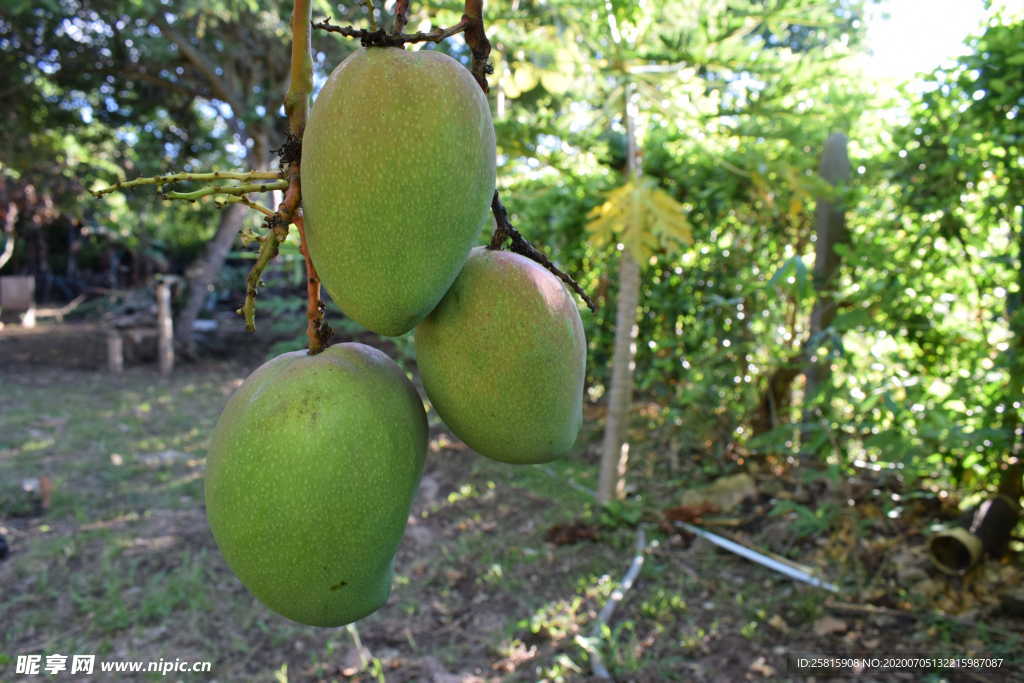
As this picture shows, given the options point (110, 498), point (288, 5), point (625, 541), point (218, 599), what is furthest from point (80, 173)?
point (625, 541)

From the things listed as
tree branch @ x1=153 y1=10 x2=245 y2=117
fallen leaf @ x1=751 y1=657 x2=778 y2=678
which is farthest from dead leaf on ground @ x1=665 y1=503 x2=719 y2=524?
tree branch @ x1=153 y1=10 x2=245 y2=117

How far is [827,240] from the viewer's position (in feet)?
10.9

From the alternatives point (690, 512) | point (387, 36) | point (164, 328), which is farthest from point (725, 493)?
point (164, 328)

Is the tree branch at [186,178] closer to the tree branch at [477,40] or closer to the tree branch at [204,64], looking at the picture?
the tree branch at [477,40]

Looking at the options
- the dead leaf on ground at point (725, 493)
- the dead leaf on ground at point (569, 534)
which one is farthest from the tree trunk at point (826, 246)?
the dead leaf on ground at point (569, 534)

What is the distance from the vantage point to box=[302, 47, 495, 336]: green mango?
0.65m

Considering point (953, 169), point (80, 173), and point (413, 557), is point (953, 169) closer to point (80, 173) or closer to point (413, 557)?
point (413, 557)

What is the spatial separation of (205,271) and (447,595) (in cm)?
602

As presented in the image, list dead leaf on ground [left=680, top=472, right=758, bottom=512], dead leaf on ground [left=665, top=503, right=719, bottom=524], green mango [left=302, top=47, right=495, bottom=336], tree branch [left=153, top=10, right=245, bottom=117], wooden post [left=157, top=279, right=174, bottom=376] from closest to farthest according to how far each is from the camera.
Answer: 1. green mango [left=302, top=47, right=495, bottom=336]
2. dead leaf on ground [left=665, top=503, right=719, bottom=524]
3. dead leaf on ground [left=680, top=472, right=758, bottom=512]
4. tree branch [left=153, top=10, right=245, bottom=117]
5. wooden post [left=157, top=279, right=174, bottom=376]

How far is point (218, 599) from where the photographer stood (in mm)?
2943

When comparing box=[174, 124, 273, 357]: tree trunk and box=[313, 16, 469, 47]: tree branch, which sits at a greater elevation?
box=[313, 16, 469, 47]: tree branch

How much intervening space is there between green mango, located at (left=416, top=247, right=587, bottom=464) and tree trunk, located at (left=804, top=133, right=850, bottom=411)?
2699 millimetres

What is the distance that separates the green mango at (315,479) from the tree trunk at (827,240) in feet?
9.27

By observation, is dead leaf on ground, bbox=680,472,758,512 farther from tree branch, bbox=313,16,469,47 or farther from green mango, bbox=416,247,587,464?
tree branch, bbox=313,16,469,47
